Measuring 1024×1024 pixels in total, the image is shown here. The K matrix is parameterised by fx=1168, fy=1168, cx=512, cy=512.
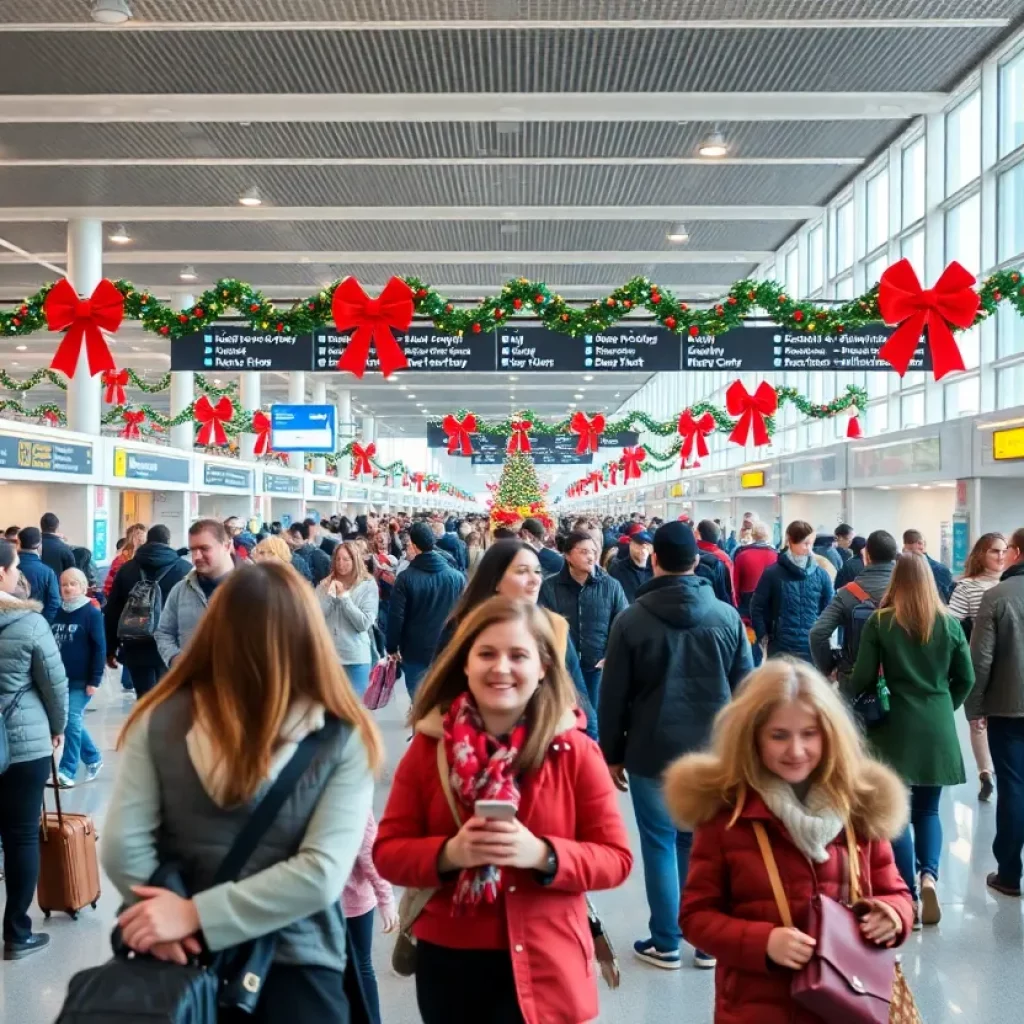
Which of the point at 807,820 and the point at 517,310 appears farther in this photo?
the point at 517,310

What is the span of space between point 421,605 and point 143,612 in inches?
74.0

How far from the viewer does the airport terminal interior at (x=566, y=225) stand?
35.8 ft

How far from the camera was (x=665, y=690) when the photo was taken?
4.66 m

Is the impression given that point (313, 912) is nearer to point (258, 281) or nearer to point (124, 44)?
point (124, 44)

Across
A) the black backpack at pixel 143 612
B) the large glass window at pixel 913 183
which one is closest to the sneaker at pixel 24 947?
the black backpack at pixel 143 612

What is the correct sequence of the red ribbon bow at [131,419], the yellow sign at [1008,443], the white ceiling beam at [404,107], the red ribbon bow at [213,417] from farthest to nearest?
the red ribbon bow at [131,419] < the red ribbon bow at [213,417] < the white ceiling beam at [404,107] < the yellow sign at [1008,443]

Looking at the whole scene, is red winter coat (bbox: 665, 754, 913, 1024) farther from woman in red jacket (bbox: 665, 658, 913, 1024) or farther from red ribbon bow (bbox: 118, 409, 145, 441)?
red ribbon bow (bbox: 118, 409, 145, 441)

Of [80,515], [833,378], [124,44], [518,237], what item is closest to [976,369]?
[833,378]

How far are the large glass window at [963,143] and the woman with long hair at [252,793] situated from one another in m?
14.9

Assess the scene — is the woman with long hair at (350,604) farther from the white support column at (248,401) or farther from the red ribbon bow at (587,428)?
the white support column at (248,401)

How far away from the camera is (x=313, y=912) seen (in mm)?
2309

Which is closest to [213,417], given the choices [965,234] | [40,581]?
[965,234]

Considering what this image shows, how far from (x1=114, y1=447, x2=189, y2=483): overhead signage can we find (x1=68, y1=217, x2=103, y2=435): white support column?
2.06 ft

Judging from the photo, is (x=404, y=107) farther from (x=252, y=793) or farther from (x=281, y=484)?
(x=281, y=484)
